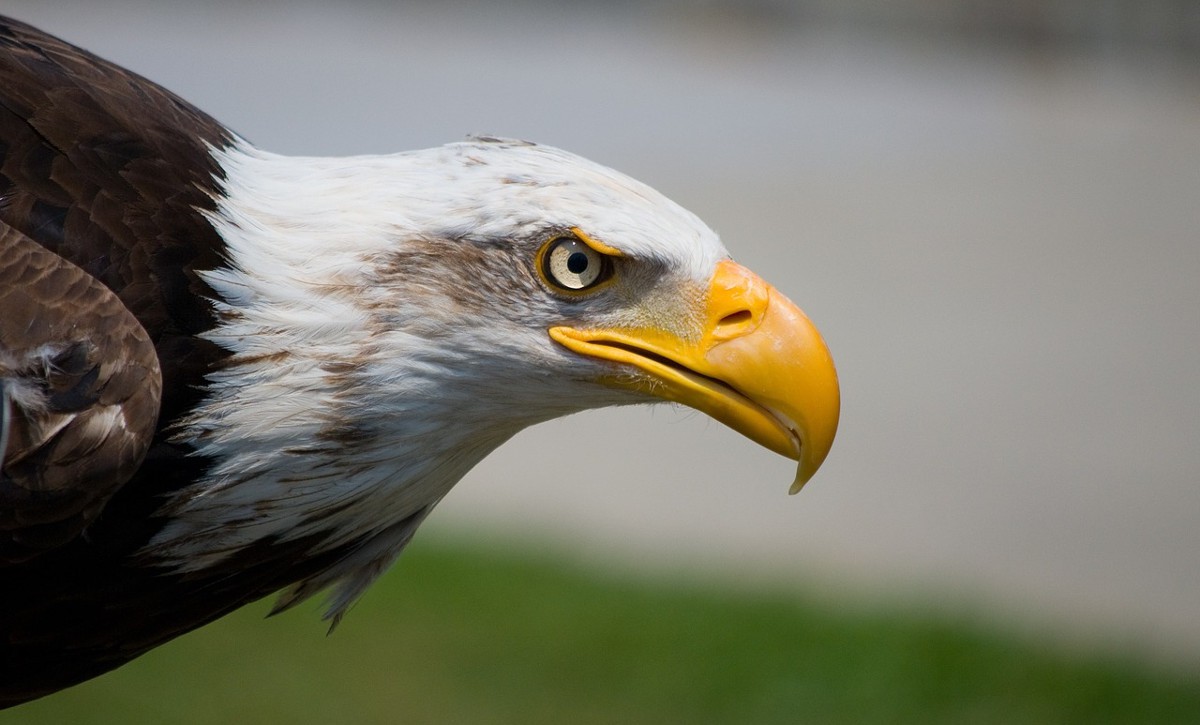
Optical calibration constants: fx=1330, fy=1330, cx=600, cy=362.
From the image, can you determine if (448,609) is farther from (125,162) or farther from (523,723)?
(125,162)

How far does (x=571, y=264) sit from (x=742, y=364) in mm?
→ 303

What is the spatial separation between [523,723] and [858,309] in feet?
14.0

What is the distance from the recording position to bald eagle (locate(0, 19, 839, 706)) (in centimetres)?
196

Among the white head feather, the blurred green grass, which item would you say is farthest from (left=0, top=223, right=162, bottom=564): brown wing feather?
the blurred green grass

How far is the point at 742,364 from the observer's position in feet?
6.68

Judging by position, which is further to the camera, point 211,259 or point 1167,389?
point 1167,389

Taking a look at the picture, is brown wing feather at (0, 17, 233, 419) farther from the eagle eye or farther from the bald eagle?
the eagle eye

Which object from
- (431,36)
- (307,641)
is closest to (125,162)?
(307,641)

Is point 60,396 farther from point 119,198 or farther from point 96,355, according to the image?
point 119,198

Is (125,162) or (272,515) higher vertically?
(125,162)

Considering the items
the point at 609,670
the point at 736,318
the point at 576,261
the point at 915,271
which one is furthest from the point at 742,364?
the point at 915,271

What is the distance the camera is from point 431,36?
14.3 metres

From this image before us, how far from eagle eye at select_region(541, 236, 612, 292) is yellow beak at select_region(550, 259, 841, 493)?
0.08m

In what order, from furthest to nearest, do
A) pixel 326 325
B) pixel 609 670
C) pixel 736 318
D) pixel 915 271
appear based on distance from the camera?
pixel 915 271 → pixel 609 670 → pixel 736 318 → pixel 326 325
